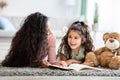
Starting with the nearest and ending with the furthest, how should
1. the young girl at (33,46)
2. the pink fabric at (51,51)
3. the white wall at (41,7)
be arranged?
1. the young girl at (33,46)
2. the pink fabric at (51,51)
3. the white wall at (41,7)

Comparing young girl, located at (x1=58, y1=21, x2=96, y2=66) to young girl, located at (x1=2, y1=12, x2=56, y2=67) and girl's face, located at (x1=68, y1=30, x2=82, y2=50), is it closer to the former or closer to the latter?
girl's face, located at (x1=68, y1=30, x2=82, y2=50)

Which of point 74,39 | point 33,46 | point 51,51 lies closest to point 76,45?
point 74,39

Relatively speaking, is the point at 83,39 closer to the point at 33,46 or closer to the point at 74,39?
the point at 74,39

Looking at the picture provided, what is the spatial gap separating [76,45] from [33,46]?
27 cm

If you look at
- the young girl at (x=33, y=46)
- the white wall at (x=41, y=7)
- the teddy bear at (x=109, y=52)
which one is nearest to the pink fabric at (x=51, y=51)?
the young girl at (x=33, y=46)

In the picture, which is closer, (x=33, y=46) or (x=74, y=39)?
(x=33, y=46)

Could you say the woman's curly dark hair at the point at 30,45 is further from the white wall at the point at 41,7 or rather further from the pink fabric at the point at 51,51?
the white wall at the point at 41,7

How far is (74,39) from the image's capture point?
55.3 inches

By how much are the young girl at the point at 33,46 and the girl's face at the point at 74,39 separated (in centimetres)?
11

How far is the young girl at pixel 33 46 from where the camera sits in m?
1.24

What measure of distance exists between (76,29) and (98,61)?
8.6 inches

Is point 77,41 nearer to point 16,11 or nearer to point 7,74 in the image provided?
point 7,74

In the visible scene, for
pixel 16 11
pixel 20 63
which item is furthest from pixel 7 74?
pixel 16 11

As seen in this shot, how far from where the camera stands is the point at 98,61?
4.43 ft
